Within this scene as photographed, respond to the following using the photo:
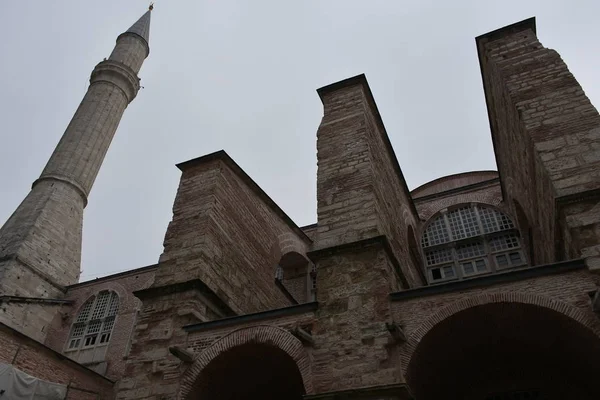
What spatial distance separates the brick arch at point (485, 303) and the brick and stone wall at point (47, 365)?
24.7 feet

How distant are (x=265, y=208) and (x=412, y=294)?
17.2 ft

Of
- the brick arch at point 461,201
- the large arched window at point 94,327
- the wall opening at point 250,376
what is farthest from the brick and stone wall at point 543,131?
the large arched window at point 94,327

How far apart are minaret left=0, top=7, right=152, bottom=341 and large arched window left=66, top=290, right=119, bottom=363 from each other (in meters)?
0.96

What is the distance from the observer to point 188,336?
20.6 feet

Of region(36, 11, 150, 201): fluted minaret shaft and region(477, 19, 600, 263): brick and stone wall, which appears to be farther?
region(36, 11, 150, 201): fluted minaret shaft

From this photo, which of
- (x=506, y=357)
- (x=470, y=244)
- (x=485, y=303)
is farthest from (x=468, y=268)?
(x=485, y=303)

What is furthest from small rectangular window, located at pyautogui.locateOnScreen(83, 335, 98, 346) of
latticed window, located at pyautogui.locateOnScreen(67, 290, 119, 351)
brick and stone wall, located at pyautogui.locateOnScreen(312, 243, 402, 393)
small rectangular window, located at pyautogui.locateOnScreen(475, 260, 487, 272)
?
small rectangular window, located at pyautogui.locateOnScreen(475, 260, 487, 272)

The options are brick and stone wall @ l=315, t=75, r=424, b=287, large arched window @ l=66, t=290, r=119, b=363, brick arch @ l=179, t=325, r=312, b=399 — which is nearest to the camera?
brick arch @ l=179, t=325, r=312, b=399

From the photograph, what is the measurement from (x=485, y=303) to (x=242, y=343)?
9.51 ft

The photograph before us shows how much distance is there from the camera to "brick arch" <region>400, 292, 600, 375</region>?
14.9ft

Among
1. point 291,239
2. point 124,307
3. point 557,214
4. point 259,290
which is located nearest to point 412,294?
point 557,214

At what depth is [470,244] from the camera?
10.3m

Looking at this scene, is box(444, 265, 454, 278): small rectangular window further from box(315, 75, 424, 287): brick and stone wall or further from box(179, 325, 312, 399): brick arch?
box(179, 325, 312, 399): brick arch

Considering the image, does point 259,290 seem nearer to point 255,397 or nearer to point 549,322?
point 255,397
